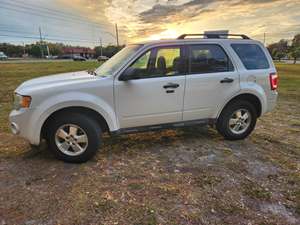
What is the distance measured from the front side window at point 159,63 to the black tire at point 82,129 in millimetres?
1011

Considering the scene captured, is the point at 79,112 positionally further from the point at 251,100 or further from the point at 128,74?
the point at 251,100

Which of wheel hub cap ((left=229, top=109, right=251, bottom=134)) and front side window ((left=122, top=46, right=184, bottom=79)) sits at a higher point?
front side window ((left=122, top=46, right=184, bottom=79))

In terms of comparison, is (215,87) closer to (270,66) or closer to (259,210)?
(270,66)

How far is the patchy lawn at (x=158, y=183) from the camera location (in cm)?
259

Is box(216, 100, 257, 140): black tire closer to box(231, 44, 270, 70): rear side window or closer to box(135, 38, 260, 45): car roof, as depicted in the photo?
box(231, 44, 270, 70): rear side window

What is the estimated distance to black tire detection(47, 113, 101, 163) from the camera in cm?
356

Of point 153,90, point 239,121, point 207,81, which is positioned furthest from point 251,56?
point 153,90

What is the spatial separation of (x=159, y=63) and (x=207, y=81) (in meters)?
0.91

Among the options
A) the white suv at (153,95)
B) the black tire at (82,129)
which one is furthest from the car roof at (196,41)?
the black tire at (82,129)

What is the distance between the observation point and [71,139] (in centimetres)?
365

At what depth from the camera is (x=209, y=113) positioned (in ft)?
14.6

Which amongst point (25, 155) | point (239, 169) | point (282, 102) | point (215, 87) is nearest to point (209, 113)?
point (215, 87)

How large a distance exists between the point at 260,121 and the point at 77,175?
16.1ft

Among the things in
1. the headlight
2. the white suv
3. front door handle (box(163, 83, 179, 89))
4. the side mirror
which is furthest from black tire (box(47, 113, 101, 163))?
front door handle (box(163, 83, 179, 89))
